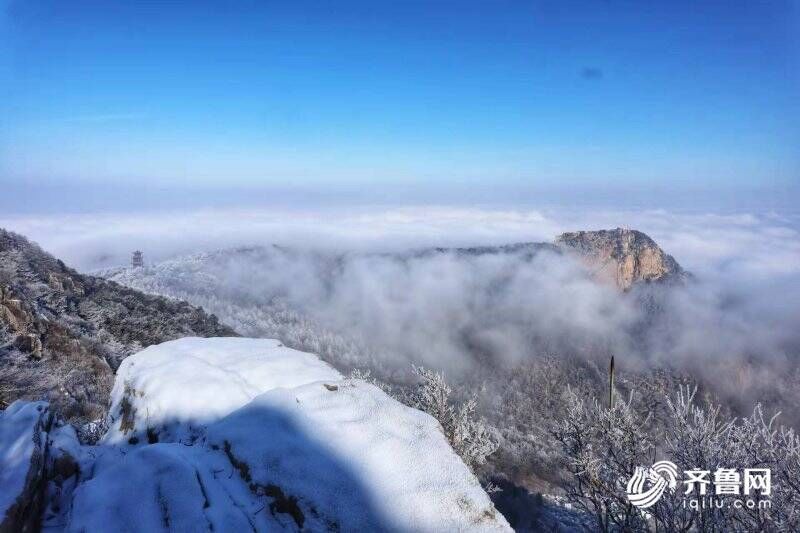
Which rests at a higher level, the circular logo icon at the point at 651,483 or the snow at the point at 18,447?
the snow at the point at 18,447

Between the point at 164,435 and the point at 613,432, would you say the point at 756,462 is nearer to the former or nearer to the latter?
the point at 613,432

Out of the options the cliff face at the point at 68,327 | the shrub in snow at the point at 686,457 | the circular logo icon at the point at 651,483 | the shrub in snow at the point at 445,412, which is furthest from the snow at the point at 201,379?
the shrub in snow at the point at 445,412

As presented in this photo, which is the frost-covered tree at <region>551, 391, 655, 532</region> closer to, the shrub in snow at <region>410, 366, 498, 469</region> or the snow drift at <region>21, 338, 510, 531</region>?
the snow drift at <region>21, 338, 510, 531</region>

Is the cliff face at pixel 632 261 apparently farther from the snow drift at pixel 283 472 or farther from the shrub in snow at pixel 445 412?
the snow drift at pixel 283 472

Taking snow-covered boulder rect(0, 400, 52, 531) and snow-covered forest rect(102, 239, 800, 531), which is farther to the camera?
snow-covered forest rect(102, 239, 800, 531)

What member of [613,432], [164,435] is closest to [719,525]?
[613,432]

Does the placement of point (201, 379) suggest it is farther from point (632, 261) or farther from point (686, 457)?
point (632, 261)

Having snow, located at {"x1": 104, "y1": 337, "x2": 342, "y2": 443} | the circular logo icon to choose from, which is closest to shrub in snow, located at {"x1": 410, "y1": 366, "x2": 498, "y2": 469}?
snow, located at {"x1": 104, "y1": 337, "x2": 342, "y2": 443}
